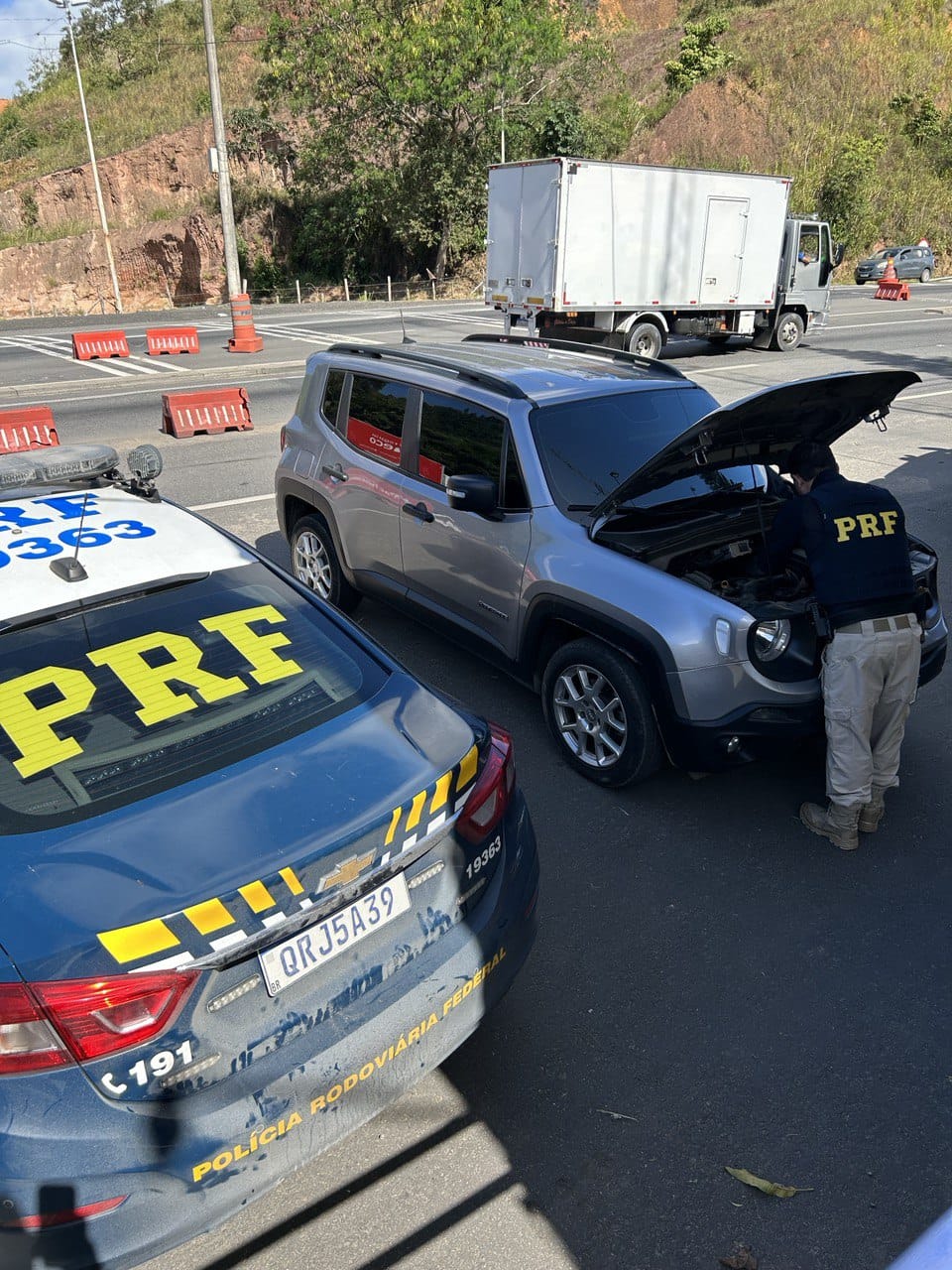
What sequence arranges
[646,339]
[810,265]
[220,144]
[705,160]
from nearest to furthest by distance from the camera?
[220,144], [646,339], [810,265], [705,160]

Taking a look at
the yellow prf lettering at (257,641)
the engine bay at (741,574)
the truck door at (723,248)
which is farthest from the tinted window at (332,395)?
the truck door at (723,248)

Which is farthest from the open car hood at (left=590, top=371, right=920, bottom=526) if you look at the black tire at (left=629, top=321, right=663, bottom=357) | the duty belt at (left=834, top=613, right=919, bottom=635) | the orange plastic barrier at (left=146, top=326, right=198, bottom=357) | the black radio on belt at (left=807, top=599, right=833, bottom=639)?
A: the orange plastic barrier at (left=146, top=326, right=198, bottom=357)

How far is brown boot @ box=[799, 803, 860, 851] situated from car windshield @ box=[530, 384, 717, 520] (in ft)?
5.78

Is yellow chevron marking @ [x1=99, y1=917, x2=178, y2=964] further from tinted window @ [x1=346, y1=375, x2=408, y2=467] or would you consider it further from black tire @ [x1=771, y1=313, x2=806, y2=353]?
black tire @ [x1=771, y1=313, x2=806, y2=353]

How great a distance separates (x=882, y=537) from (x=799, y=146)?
54.8 m

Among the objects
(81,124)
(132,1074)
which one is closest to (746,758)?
(132,1074)

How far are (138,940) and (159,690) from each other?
0.85m

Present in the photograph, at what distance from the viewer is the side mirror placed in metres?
4.52

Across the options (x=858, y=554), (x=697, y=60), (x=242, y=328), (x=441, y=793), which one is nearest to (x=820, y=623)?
(x=858, y=554)

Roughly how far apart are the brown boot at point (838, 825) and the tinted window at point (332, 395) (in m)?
3.72

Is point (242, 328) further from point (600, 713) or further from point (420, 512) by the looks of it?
point (600, 713)

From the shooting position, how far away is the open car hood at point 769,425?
4.04m

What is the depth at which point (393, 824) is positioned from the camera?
2348 mm

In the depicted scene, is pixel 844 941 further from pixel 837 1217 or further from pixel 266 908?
pixel 266 908
